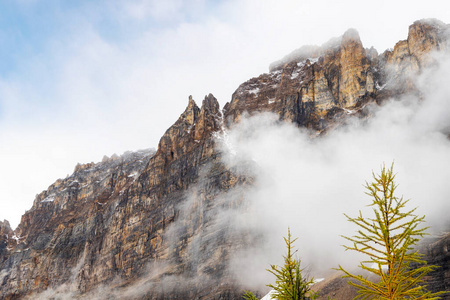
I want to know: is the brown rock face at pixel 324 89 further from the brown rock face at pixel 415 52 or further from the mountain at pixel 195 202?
the brown rock face at pixel 415 52

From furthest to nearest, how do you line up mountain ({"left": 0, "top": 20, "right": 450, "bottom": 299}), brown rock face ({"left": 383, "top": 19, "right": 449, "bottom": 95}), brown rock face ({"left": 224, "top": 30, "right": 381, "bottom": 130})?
1. brown rock face ({"left": 224, "top": 30, "right": 381, "bottom": 130})
2. brown rock face ({"left": 383, "top": 19, "right": 449, "bottom": 95})
3. mountain ({"left": 0, "top": 20, "right": 450, "bottom": 299})

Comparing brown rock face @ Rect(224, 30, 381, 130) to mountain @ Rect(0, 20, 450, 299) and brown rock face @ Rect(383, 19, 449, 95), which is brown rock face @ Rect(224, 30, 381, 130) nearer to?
mountain @ Rect(0, 20, 450, 299)

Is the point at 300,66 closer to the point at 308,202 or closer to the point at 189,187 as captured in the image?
the point at 308,202

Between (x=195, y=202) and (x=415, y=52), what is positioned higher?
(x=415, y=52)

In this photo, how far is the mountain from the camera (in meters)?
128

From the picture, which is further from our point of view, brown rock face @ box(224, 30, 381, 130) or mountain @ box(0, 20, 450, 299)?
brown rock face @ box(224, 30, 381, 130)

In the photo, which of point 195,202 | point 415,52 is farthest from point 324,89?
point 195,202

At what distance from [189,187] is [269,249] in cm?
4112

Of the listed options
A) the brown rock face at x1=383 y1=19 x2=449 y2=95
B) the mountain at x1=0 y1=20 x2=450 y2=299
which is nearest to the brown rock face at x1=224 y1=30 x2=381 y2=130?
the mountain at x1=0 y1=20 x2=450 y2=299

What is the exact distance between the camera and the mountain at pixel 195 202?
127500 millimetres

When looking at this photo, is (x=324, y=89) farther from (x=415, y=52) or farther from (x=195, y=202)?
(x=195, y=202)

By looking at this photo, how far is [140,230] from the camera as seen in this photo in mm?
152625

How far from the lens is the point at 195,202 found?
141m

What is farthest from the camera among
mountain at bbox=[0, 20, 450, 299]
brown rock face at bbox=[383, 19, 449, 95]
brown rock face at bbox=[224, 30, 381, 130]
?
brown rock face at bbox=[224, 30, 381, 130]
